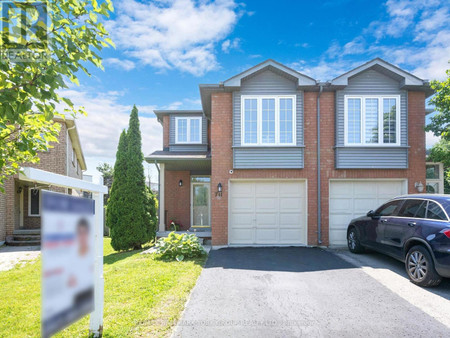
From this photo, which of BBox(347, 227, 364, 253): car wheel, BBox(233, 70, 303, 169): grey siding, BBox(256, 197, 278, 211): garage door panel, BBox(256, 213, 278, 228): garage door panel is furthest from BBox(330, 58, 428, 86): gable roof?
BBox(256, 213, 278, 228): garage door panel

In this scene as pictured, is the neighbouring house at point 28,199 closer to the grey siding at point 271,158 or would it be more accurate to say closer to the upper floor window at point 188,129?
the upper floor window at point 188,129

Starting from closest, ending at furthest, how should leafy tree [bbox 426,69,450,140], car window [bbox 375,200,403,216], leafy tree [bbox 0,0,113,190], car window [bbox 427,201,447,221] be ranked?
leafy tree [bbox 0,0,113,190]
car window [bbox 427,201,447,221]
car window [bbox 375,200,403,216]
leafy tree [bbox 426,69,450,140]

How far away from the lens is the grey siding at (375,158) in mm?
9234

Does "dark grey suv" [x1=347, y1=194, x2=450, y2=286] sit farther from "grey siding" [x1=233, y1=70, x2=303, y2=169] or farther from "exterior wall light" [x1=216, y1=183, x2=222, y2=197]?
"exterior wall light" [x1=216, y1=183, x2=222, y2=197]

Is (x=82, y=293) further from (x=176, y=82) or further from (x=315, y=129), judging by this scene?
(x=176, y=82)

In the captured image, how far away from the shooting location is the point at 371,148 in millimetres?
9250

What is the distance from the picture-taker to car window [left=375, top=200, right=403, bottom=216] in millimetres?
6707

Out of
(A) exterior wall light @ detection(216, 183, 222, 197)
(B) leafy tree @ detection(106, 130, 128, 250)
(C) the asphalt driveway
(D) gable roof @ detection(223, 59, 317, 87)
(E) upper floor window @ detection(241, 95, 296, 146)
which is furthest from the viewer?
A: (B) leafy tree @ detection(106, 130, 128, 250)

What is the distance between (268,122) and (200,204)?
6139 mm

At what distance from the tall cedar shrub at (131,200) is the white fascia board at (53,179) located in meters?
6.94

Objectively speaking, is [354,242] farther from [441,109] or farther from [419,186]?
[441,109]

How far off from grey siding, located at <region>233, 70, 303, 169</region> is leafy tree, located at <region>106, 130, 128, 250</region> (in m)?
4.48

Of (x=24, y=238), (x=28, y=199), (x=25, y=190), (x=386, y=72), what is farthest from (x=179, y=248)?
(x=25, y=190)

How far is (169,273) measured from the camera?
20.5 feet
